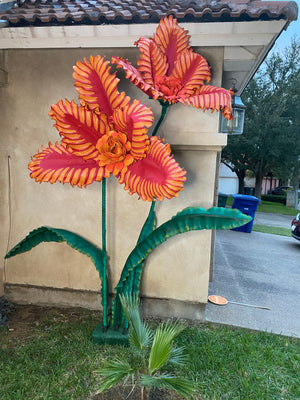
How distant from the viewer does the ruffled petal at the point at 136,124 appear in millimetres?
2248

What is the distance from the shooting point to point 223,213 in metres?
2.47

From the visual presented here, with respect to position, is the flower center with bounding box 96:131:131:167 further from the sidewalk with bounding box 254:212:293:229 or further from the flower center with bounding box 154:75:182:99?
the sidewalk with bounding box 254:212:293:229

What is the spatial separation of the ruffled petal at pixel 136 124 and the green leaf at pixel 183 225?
721 millimetres

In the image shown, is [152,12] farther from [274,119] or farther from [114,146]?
[274,119]

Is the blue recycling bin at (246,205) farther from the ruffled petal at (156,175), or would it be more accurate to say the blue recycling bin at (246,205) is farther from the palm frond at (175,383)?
the palm frond at (175,383)

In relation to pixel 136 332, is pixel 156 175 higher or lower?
higher

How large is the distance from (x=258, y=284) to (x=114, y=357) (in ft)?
10.2

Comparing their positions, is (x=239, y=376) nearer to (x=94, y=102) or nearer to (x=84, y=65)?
(x=94, y=102)

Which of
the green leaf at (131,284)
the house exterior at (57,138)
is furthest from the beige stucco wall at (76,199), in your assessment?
the green leaf at (131,284)

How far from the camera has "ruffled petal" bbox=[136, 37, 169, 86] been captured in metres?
2.47

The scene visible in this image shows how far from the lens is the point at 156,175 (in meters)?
2.32

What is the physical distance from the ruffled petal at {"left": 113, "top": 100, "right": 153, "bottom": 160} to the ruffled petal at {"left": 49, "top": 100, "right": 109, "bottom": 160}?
18cm

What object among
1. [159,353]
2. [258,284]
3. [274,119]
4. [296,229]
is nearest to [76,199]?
[159,353]

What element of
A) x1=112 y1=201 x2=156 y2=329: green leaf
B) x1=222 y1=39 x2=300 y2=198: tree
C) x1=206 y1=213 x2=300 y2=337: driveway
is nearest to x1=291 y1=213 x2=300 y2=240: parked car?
x1=206 y1=213 x2=300 y2=337: driveway
